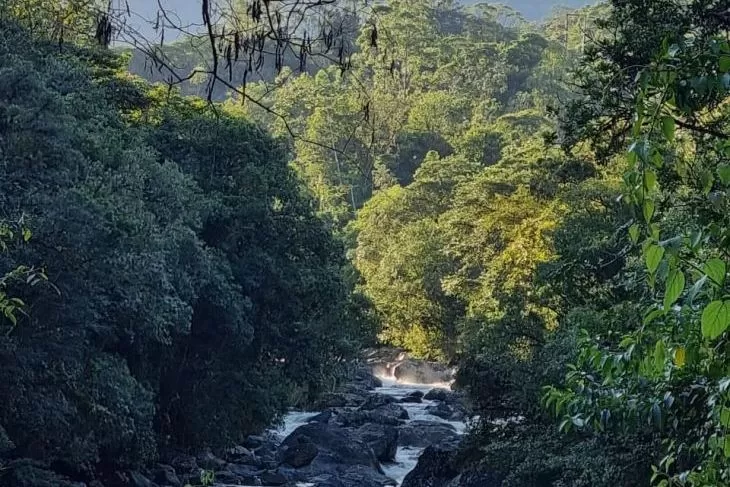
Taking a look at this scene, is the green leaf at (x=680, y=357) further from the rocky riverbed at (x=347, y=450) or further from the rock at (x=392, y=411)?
the rock at (x=392, y=411)

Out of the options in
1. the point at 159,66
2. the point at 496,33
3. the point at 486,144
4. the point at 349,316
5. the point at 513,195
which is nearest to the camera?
the point at 159,66

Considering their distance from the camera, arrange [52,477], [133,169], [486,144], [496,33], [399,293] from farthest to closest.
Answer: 1. [496,33]
2. [486,144]
3. [399,293]
4. [133,169]
5. [52,477]

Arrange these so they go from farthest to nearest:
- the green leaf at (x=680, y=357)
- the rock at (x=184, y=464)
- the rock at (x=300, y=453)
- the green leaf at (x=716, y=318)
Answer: the rock at (x=300, y=453), the rock at (x=184, y=464), the green leaf at (x=680, y=357), the green leaf at (x=716, y=318)

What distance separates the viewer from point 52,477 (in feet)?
45.0

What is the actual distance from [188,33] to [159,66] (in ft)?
0.42

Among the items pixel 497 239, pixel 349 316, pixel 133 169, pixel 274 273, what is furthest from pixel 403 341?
pixel 133 169

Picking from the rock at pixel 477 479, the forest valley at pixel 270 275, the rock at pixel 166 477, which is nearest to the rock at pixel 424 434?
the forest valley at pixel 270 275

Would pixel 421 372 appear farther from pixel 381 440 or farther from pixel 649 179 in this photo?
pixel 649 179

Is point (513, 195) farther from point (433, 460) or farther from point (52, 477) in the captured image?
point (52, 477)

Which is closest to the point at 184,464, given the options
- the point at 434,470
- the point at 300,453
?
the point at 300,453

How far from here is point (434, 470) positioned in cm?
1759

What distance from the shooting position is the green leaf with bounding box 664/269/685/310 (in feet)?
6.57

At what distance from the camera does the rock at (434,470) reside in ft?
56.1

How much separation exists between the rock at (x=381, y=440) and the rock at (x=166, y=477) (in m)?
5.10
